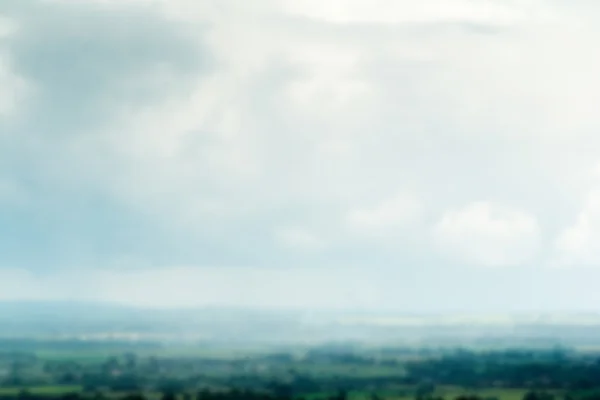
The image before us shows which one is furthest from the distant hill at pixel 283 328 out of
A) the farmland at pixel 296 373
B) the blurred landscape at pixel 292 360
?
the farmland at pixel 296 373

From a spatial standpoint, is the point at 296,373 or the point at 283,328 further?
the point at 283,328

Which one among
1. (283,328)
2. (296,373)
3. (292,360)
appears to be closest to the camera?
(296,373)

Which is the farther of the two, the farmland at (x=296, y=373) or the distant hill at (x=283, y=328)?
the distant hill at (x=283, y=328)

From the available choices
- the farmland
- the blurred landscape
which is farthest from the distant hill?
the farmland

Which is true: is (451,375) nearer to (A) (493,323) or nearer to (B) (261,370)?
(B) (261,370)

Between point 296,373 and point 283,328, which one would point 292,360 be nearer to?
point 296,373

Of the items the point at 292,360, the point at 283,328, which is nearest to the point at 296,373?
the point at 292,360

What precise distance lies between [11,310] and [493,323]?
5089 centimetres

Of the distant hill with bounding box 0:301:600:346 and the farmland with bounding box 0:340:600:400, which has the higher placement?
the distant hill with bounding box 0:301:600:346

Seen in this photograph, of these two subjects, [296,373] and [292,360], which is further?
[292,360]

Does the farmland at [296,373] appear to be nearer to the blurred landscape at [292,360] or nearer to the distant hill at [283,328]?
the blurred landscape at [292,360]

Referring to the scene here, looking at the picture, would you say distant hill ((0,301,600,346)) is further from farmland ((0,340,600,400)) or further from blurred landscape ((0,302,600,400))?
Result: farmland ((0,340,600,400))

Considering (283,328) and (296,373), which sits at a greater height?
(283,328)

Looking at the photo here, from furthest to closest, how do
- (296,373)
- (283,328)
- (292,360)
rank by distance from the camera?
(283,328) < (292,360) < (296,373)
